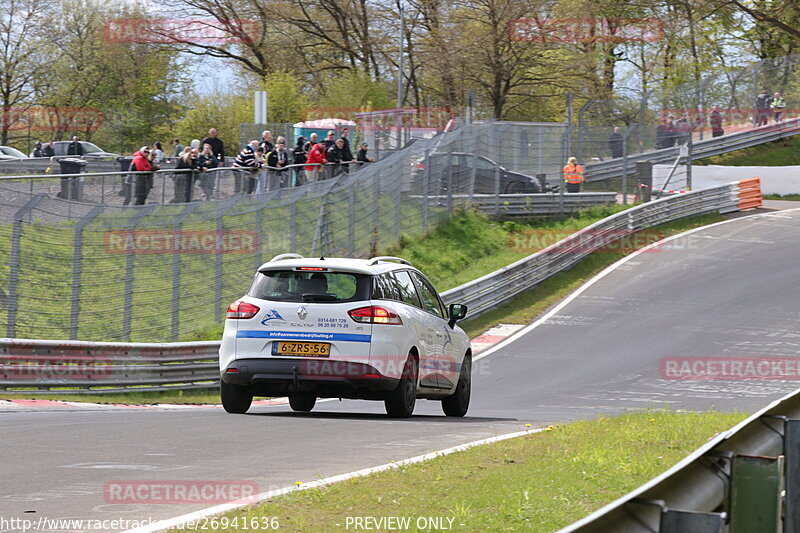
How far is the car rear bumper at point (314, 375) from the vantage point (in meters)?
11.6

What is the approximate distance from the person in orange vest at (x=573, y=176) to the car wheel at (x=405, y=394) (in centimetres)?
2497

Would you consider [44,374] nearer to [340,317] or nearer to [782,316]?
[340,317]

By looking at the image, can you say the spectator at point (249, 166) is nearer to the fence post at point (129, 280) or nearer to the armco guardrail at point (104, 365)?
the fence post at point (129, 280)

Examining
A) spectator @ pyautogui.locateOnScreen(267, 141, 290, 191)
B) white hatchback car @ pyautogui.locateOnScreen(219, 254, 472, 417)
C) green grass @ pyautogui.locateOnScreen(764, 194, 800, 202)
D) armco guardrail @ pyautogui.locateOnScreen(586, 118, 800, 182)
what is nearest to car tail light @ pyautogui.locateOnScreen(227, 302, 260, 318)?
white hatchback car @ pyautogui.locateOnScreen(219, 254, 472, 417)

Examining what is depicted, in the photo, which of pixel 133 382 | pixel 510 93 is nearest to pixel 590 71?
pixel 510 93

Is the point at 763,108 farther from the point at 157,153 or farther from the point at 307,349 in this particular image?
the point at 307,349

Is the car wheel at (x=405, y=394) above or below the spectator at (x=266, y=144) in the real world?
below

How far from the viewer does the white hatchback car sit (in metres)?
11.6

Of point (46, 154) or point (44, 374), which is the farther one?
point (46, 154)

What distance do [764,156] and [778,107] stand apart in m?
2.42

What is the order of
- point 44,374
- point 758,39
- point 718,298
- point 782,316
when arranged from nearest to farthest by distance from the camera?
point 44,374
point 782,316
point 718,298
point 758,39

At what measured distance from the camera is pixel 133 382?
16.3 meters

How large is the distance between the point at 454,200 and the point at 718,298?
344 inches

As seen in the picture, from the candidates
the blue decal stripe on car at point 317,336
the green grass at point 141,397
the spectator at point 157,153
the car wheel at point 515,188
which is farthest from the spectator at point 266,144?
the blue decal stripe on car at point 317,336
